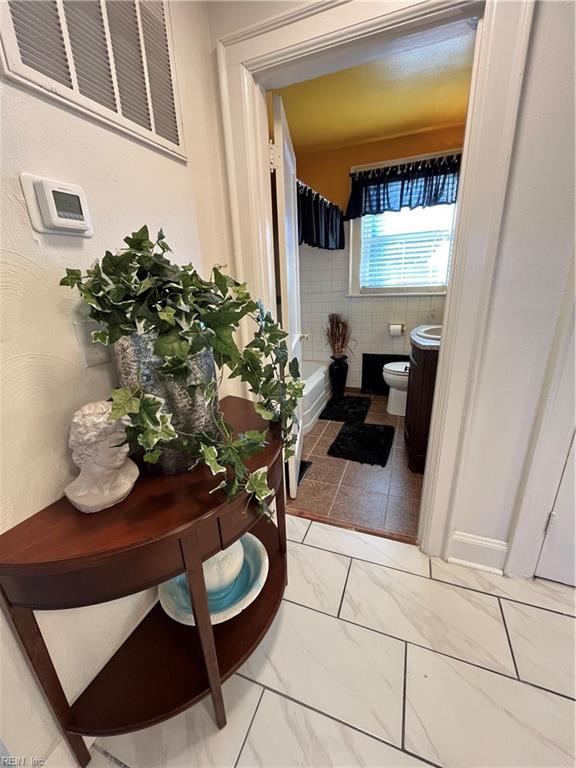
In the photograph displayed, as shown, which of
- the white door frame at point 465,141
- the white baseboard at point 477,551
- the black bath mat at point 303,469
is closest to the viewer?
the white door frame at point 465,141

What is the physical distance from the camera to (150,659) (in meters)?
0.91

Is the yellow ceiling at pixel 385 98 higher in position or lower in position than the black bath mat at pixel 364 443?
higher

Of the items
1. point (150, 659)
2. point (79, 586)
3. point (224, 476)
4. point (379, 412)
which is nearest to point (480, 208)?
point (224, 476)

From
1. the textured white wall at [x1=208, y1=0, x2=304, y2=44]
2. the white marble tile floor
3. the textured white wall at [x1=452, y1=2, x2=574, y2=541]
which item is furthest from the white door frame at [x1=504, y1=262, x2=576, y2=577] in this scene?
the textured white wall at [x1=208, y1=0, x2=304, y2=44]

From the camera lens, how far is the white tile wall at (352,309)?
3.15 metres

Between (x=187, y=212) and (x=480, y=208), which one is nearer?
(x=480, y=208)

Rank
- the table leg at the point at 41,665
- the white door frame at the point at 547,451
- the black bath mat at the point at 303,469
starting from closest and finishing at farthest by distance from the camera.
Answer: the table leg at the point at 41,665 < the white door frame at the point at 547,451 < the black bath mat at the point at 303,469

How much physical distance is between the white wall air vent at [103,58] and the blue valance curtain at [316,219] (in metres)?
1.63

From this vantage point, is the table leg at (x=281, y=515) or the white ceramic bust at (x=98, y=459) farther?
the table leg at (x=281, y=515)

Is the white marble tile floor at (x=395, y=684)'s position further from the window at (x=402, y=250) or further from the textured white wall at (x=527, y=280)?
the window at (x=402, y=250)

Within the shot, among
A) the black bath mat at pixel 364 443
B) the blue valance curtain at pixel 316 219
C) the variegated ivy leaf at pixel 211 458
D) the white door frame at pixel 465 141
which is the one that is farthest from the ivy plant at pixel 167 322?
the blue valance curtain at pixel 316 219

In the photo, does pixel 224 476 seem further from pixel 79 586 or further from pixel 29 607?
pixel 29 607

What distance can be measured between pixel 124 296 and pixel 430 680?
1439mm

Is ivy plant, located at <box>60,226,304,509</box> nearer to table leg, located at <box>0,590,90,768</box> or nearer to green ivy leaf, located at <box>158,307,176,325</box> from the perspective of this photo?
green ivy leaf, located at <box>158,307,176,325</box>
